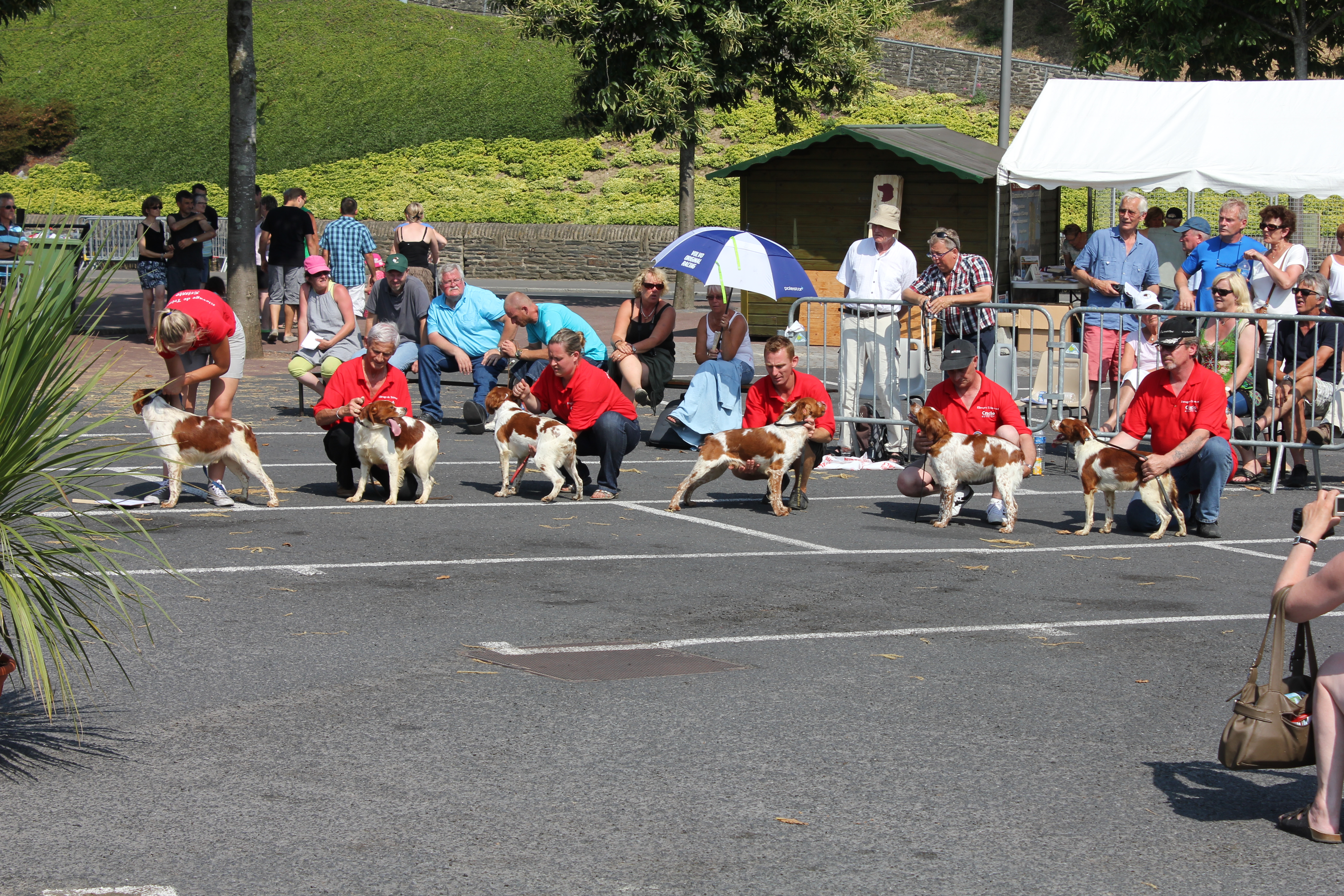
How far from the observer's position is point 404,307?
569 inches

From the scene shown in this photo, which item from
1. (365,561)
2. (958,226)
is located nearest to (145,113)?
(958,226)

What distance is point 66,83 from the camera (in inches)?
2120

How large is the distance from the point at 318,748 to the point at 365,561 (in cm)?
328

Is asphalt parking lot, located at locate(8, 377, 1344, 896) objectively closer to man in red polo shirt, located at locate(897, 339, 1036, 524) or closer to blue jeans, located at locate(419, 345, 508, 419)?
man in red polo shirt, located at locate(897, 339, 1036, 524)

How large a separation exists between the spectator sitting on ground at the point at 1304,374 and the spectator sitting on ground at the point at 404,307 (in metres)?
7.75

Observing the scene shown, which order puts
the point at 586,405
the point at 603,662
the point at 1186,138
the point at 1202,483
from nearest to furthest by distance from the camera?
the point at 603,662
the point at 1202,483
the point at 586,405
the point at 1186,138

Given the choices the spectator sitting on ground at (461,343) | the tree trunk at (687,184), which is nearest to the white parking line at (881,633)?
the spectator sitting on ground at (461,343)

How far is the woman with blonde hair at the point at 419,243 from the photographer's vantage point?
17.5 meters

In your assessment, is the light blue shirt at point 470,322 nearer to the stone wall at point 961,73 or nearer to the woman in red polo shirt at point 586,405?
the woman in red polo shirt at point 586,405

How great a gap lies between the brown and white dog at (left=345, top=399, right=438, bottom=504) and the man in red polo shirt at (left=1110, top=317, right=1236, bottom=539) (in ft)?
15.3

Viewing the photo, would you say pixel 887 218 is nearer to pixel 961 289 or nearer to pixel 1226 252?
pixel 961 289

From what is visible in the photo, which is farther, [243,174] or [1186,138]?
[243,174]

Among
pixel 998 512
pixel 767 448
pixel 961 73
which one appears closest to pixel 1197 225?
pixel 998 512

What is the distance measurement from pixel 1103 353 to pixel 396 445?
605 cm
